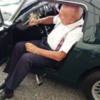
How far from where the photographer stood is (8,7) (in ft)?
14.4

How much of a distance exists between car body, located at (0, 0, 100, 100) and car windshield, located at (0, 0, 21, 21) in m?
0.18

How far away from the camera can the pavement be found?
358cm

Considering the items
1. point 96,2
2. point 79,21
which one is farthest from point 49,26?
point 96,2

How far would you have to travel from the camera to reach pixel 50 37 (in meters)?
3.58

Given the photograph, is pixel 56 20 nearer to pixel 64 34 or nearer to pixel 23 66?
pixel 64 34

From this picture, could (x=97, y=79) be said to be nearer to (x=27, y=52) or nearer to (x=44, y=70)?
(x=44, y=70)

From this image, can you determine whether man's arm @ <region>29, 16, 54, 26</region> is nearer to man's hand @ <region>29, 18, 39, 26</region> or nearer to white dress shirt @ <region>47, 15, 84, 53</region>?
man's hand @ <region>29, 18, 39, 26</region>

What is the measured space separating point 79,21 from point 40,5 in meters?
0.90

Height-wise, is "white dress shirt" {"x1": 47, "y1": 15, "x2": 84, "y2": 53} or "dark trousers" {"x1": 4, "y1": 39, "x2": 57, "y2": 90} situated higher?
"white dress shirt" {"x1": 47, "y1": 15, "x2": 84, "y2": 53}

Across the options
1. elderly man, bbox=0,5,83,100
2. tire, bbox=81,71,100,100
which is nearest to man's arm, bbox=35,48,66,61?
elderly man, bbox=0,5,83,100

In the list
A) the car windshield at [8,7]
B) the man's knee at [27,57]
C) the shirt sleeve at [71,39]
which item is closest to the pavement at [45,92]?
the man's knee at [27,57]

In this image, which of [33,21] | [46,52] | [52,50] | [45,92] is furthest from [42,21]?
[45,92]

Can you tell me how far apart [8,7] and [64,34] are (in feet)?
4.36

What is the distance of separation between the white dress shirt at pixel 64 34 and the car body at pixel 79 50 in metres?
0.08
